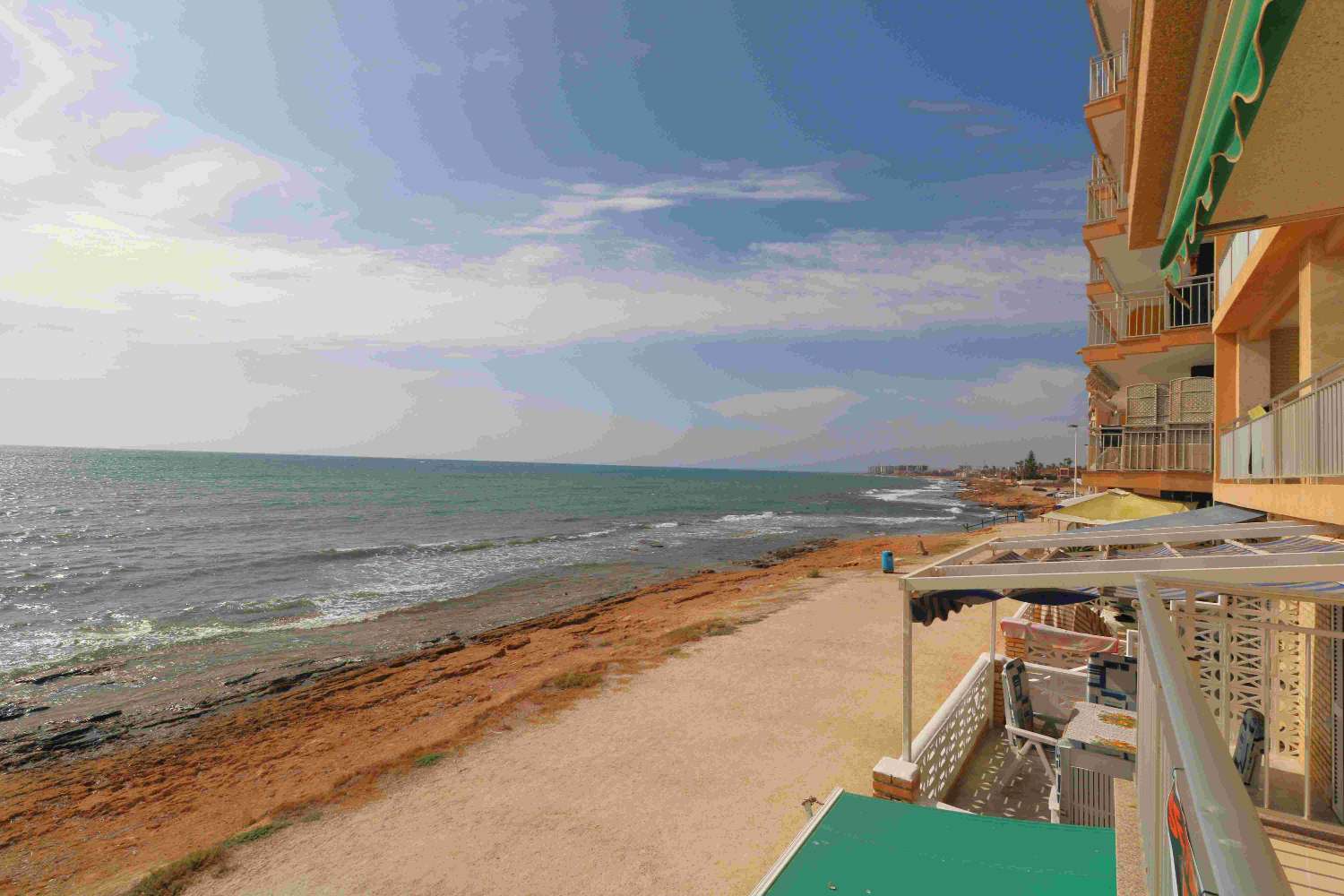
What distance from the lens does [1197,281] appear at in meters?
13.2

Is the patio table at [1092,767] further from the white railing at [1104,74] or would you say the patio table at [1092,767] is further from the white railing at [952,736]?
the white railing at [1104,74]

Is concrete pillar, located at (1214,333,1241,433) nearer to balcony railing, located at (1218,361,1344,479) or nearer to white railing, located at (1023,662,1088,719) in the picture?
balcony railing, located at (1218,361,1344,479)

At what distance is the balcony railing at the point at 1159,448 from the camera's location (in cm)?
1362

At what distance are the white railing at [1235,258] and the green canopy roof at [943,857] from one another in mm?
7571

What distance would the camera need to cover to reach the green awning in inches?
77.8

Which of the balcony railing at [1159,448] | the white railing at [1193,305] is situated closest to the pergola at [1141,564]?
the balcony railing at [1159,448]

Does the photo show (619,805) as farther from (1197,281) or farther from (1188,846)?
(1197,281)

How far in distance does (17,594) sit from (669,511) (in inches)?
1844

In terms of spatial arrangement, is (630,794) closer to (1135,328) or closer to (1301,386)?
(1301,386)

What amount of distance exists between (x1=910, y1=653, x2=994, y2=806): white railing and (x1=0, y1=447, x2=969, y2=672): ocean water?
1842cm

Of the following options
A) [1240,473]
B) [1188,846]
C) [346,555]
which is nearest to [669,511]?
[346,555]

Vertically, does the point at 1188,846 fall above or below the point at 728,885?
above

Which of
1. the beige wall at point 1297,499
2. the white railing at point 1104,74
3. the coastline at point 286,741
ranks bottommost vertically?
the coastline at point 286,741

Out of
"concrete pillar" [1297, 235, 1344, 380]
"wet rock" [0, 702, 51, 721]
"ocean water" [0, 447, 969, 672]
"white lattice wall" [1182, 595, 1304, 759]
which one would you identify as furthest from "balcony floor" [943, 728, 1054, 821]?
"ocean water" [0, 447, 969, 672]
